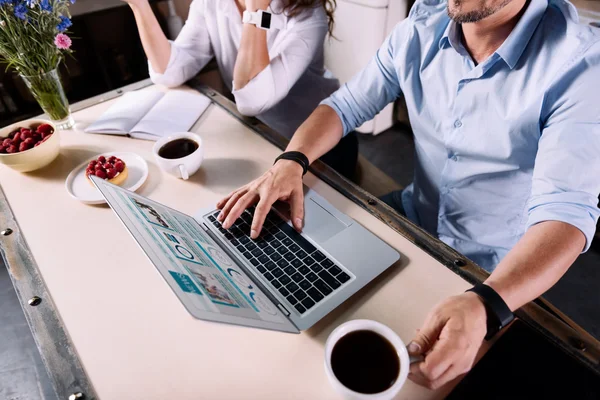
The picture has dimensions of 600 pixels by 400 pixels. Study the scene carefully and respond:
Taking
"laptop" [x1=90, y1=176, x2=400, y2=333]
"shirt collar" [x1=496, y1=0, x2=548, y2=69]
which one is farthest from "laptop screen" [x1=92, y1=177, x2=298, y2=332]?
"shirt collar" [x1=496, y1=0, x2=548, y2=69]

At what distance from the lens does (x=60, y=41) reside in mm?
1004

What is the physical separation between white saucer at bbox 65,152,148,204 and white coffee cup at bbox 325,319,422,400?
62 cm

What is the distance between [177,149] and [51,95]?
0.44 meters

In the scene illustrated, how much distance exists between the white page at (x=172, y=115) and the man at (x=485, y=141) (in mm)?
361

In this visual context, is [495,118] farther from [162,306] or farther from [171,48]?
[171,48]

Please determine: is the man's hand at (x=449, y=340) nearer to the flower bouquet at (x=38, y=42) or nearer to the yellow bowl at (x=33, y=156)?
the yellow bowl at (x=33, y=156)

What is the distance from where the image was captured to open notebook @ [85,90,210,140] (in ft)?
3.63

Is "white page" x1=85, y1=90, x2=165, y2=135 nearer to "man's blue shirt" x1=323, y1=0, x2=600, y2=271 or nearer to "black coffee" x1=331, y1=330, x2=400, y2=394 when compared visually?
"man's blue shirt" x1=323, y1=0, x2=600, y2=271

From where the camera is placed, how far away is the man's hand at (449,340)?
1.77 ft

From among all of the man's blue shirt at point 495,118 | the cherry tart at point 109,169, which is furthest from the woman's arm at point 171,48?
the man's blue shirt at point 495,118

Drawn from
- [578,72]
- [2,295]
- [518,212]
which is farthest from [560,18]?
[2,295]

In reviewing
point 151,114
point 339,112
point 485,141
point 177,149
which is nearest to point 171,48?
point 151,114

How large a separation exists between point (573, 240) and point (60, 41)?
4.10 ft

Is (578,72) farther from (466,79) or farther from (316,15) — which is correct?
(316,15)
